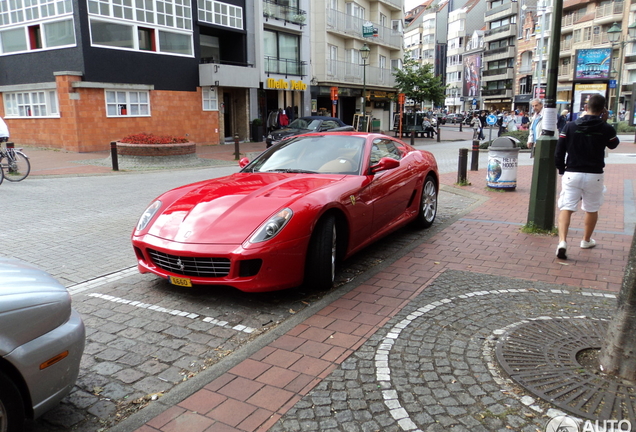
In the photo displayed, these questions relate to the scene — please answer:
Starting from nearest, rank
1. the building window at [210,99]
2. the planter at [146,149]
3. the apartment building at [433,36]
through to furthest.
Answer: the planter at [146,149], the building window at [210,99], the apartment building at [433,36]

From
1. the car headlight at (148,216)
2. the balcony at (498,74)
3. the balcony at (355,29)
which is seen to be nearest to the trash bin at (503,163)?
the car headlight at (148,216)

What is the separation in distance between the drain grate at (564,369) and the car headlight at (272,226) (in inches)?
76.5

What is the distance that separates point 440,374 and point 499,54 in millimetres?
88820

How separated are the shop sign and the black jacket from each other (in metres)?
26.4

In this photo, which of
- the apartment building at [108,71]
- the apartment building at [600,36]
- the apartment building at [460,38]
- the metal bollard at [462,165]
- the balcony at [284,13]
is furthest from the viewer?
the apartment building at [460,38]

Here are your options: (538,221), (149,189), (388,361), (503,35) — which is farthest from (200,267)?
(503,35)

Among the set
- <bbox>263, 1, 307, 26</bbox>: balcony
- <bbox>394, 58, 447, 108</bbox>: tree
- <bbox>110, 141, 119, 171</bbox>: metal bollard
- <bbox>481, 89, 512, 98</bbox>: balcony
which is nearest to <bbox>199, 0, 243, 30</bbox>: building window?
<bbox>263, 1, 307, 26</bbox>: balcony

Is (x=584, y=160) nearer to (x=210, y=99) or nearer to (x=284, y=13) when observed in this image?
(x=210, y=99)

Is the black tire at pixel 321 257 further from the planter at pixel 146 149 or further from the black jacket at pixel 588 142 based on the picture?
the planter at pixel 146 149

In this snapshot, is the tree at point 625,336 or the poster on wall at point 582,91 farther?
the poster on wall at point 582,91

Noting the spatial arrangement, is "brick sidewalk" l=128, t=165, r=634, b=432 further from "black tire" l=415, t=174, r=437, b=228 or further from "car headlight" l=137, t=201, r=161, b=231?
"car headlight" l=137, t=201, r=161, b=231

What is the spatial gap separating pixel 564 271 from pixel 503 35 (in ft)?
281

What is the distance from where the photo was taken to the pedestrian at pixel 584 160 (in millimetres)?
5711

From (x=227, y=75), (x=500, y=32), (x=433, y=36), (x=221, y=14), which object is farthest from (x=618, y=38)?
(x=433, y=36)
